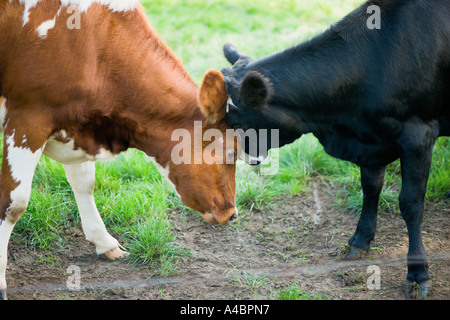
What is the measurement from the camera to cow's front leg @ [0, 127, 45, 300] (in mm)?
3861

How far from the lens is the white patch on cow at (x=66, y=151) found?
4.03 m

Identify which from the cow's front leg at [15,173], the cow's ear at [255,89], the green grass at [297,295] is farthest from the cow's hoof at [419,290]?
the cow's front leg at [15,173]

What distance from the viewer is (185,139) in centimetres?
405

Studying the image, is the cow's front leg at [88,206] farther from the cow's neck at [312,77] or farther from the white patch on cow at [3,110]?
the cow's neck at [312,77]

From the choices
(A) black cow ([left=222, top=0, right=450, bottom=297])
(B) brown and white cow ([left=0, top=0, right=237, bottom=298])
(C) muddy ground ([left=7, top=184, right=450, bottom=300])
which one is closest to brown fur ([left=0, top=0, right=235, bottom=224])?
(B) brown and white cow ([left=0, top=0, right=237, bottom=298])

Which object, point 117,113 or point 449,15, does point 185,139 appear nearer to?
point 117,113

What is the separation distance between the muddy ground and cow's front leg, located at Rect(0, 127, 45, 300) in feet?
2.01

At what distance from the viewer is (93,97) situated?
3885 millimetres

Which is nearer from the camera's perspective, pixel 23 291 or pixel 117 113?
pixel 117 113

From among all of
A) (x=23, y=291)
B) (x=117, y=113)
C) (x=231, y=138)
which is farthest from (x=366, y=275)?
(x=23, y=291)

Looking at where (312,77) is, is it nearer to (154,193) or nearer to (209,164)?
(209,164)

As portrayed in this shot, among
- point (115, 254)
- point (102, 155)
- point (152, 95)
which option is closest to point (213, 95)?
point (152, 95)

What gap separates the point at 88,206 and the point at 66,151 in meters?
0.76
